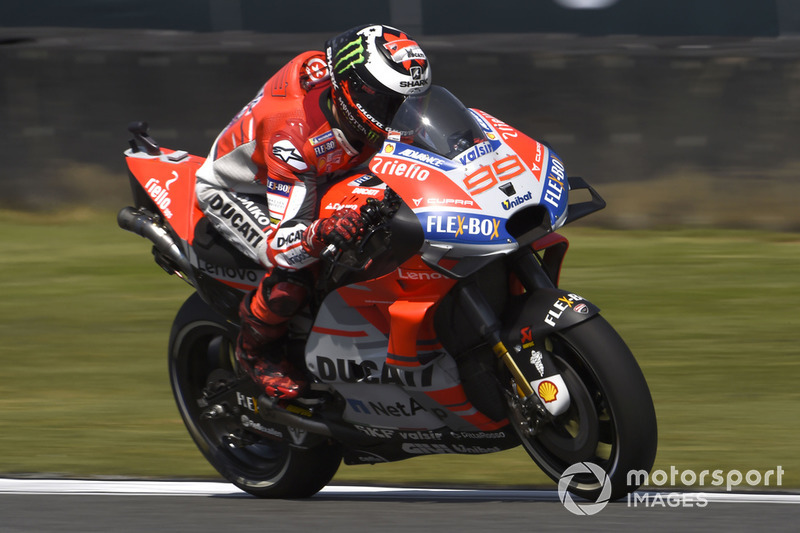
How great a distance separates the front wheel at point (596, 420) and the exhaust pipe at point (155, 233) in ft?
5.59

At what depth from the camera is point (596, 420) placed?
4.53 meters

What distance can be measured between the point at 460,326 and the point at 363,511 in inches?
29.1

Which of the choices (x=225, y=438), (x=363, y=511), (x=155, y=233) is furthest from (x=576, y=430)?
(x=155, y=233)

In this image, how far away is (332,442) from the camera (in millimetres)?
5402

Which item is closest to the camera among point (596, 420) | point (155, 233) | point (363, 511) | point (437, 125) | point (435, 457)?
point (596, 420)

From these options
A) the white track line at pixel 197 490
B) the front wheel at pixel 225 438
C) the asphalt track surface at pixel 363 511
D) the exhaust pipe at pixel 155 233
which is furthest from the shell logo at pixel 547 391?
the exhaust pipe at pixel 155 233

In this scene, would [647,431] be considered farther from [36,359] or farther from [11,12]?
[11,12]

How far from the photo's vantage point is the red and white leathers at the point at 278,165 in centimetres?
496

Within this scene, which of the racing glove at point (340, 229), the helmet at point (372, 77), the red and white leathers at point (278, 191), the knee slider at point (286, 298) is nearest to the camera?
the racing glove at point (340, 229)

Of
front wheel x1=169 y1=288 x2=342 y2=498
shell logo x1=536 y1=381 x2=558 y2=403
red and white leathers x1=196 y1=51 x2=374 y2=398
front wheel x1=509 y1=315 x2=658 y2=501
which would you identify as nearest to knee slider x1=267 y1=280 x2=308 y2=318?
red and white leathers x1=196 y1=51 x2=374 y2=398

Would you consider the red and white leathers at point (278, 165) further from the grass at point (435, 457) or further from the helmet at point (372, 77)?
the grass at point (435, 457)

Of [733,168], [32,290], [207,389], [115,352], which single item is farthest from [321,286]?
[733,168]

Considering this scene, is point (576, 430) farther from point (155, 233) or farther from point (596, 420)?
point (155, 233)

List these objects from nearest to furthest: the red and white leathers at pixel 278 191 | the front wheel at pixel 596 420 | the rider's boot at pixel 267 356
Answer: the front wheel at pixel 596 420 → the red and white leathers at pixel 278 191 → the rider's boot at pixel 267 356
